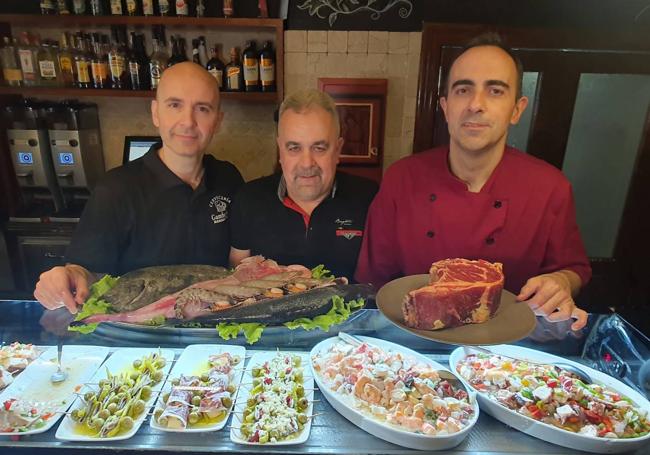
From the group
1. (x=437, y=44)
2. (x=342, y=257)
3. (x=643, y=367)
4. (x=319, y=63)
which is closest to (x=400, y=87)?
(x=437, y=44)

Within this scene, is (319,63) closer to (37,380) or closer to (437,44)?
(437,44)

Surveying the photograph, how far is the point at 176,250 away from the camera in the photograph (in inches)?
79.7

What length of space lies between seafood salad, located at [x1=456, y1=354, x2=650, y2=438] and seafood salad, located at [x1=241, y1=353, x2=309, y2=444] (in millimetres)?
567

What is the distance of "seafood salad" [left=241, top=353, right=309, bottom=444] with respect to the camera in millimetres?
1306

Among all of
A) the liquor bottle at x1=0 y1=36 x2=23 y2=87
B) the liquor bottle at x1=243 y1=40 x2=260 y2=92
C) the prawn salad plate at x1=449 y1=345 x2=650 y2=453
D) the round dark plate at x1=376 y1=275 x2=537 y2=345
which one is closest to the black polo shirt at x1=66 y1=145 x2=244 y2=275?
the round dark plate at x1=376 y1=275 x2=537 y2=345

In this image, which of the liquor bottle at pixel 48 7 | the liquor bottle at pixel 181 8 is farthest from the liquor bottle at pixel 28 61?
the liquor bottle at pixel 181 8

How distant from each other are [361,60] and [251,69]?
91cm

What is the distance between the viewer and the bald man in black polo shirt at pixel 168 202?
1.88 m

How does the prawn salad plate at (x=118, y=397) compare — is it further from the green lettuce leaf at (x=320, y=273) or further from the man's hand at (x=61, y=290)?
the green lettuce leaf at (x=320, y=273)

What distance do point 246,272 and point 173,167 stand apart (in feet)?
2.25

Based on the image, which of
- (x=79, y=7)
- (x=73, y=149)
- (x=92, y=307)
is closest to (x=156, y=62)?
(x=79, y=7)

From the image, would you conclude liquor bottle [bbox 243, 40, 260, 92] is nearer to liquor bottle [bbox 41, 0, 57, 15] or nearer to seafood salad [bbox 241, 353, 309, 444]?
liquor bottle [bbox 41, 0, 57, 15]

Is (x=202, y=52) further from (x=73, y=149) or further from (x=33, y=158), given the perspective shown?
(x=33, y=158)

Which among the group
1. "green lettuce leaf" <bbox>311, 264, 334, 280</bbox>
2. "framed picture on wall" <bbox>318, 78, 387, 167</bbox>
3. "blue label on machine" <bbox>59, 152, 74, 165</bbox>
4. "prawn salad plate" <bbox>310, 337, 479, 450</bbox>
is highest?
"framed picture on wall" <bbox>318, 78, 387, 167</bbox>
